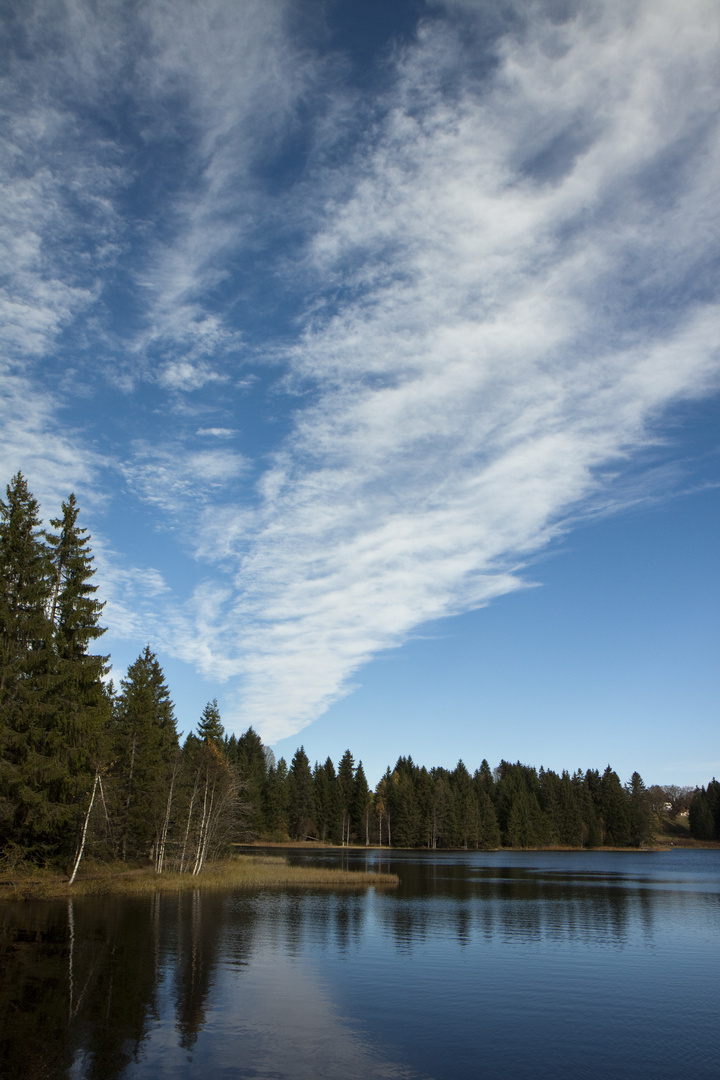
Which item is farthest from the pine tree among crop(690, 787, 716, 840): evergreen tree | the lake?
crop(690, 787, 716, 840): evergreen tree

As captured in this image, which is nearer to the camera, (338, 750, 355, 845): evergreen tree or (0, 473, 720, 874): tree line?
(0, 473, 720, 874): tree line

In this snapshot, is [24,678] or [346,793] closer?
[24,678]

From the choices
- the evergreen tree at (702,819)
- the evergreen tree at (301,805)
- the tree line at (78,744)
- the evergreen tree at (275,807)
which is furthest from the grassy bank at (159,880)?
the evergreen tree at (702,819)

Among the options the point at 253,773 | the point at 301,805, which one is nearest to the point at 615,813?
the point at 301,805

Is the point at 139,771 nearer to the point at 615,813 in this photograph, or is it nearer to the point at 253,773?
the point at 253,773

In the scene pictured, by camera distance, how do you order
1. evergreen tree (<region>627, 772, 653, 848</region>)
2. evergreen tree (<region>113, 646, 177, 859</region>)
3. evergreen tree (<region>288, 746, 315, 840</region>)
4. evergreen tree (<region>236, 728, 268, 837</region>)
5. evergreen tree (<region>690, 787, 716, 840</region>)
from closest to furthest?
evergreen tree (<region>113, 646, 177, 859</region>)
evergreen tree (<region>236, 728, 268, 837</region>)
evergreen tree (<region>288, 746, 315, 840</region>)
evergreen tree (<region>627, 772, 653, 848</region>)
evergreen tree (<region>690, 787, 716, 840</region>)

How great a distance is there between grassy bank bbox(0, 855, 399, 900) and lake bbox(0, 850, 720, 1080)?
5.58 ft

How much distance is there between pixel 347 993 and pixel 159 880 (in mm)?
28925

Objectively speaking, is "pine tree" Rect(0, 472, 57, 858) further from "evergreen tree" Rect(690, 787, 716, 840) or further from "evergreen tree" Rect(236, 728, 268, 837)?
"evergreen tree" Rect(690, 787, 716, 840)

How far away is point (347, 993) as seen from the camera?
2275cm

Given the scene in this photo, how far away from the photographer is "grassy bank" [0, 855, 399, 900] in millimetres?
36781

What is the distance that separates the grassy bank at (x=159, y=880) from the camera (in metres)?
36.8

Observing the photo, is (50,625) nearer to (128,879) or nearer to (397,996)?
(128,879)

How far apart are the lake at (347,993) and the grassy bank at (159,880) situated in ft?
5.58
